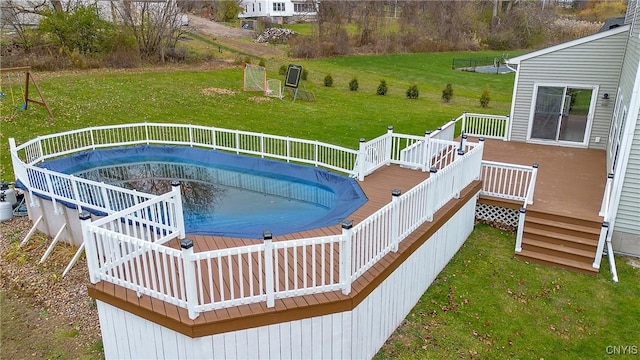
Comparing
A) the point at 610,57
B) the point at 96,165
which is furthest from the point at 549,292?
the point at 96,165

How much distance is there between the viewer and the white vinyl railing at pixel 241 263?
197 inches

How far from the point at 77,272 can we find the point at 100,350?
7.76 feet

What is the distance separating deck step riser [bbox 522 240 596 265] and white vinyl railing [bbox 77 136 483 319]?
3150 mm

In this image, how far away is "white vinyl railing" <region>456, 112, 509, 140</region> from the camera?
560 inches

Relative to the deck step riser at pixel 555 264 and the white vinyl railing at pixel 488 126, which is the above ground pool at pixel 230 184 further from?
the white vinyl railing at pixel 488 126

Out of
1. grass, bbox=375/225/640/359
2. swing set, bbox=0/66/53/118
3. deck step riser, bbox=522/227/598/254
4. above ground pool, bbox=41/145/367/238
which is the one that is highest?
swing set, bbox=0/66/53/118

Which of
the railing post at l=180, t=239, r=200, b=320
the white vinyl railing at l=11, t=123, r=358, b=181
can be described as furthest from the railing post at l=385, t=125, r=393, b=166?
the railing post at l=180, t=239, r=200, b=320

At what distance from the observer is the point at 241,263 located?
5.55m

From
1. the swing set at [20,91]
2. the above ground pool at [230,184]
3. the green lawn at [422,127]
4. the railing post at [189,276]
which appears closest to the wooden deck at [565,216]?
the green lawn at [422,127]

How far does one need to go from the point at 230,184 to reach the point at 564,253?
305 inches

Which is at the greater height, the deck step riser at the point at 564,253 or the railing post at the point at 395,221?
the railing post at the point at 395,221

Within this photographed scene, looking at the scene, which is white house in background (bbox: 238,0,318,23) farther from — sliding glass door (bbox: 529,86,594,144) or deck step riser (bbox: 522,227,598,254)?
deck step riser (bbox: 522,227,598,254)

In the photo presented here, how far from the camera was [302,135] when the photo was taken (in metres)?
15.8

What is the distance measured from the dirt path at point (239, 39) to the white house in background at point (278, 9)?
1137cm
